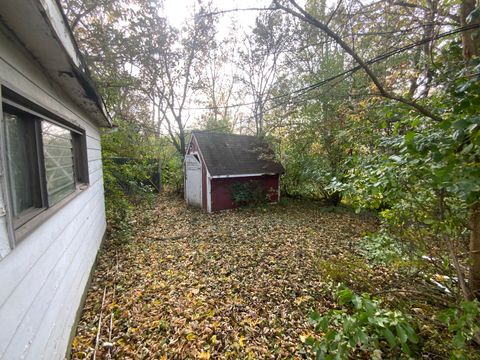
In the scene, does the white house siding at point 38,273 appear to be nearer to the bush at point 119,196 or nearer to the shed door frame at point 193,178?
the bush at point 119,196

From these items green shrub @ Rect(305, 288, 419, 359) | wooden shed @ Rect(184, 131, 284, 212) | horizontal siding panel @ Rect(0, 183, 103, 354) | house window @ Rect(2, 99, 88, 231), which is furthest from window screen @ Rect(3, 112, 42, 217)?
wooden shed @ Rect(184, 131, 284, 212)

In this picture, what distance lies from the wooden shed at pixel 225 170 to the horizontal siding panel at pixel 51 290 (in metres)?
5.48

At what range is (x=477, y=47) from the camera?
2104 millimetres

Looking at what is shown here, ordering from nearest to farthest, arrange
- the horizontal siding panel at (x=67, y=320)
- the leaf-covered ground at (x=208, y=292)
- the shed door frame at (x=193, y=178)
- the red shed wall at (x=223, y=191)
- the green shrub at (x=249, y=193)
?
the horizontal siding panel at (x=67, y=320), the leaf-covered ground at (x=208, y=292), the red shed wall at (x=223, y=191), the green shrub at (x=249, y=193), the shed door frame at (x=193, y=178)

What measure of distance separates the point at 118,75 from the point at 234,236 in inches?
239

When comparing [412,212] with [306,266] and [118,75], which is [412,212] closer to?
[306,266]

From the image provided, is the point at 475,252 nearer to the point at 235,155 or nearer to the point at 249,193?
the point at 249,193

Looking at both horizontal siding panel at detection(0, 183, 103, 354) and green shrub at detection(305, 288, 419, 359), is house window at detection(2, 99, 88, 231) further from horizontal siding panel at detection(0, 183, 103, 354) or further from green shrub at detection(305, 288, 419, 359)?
green shrub at detection(305, 288, 419, 359)

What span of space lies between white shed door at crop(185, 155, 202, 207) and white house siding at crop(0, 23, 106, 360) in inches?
238

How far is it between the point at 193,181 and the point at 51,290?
7.56 m

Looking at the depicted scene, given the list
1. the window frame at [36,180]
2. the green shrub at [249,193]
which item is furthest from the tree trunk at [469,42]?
the green shrub at [249,193]

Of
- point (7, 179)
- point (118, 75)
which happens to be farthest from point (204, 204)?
point (7, 179)

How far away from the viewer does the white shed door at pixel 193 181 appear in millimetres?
8969

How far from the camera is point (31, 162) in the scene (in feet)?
6.15
